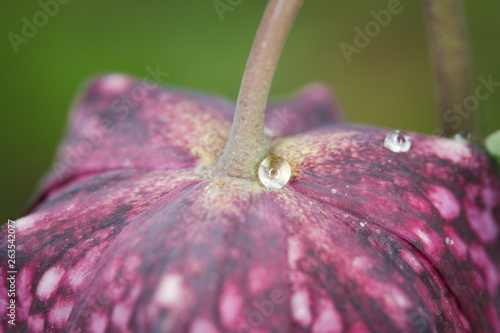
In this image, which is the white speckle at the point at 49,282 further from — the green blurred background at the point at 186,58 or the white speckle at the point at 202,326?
the green blurred background at the point at 186,58

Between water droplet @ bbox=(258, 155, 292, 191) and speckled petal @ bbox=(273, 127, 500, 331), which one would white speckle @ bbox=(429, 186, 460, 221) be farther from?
water droplet @ bbox=(258, 155, 292, 191)

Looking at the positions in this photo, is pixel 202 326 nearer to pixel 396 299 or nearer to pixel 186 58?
pixel 396 299

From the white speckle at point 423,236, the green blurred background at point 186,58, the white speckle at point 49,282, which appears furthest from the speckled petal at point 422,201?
the green blurred background at point 186,58

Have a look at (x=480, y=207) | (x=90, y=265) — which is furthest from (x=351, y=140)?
(x=90, y=265)

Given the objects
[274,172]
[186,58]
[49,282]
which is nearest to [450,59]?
[274,172]

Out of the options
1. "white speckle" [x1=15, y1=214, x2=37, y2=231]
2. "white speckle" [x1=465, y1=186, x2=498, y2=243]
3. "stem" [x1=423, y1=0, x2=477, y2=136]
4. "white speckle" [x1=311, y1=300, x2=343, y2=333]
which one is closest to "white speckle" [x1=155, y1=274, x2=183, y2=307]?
"white speckle" [x1=311, y1=300, x2=343, y2=333]

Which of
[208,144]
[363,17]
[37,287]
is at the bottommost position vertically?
[37,287]

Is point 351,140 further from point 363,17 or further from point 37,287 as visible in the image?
point 363,17
